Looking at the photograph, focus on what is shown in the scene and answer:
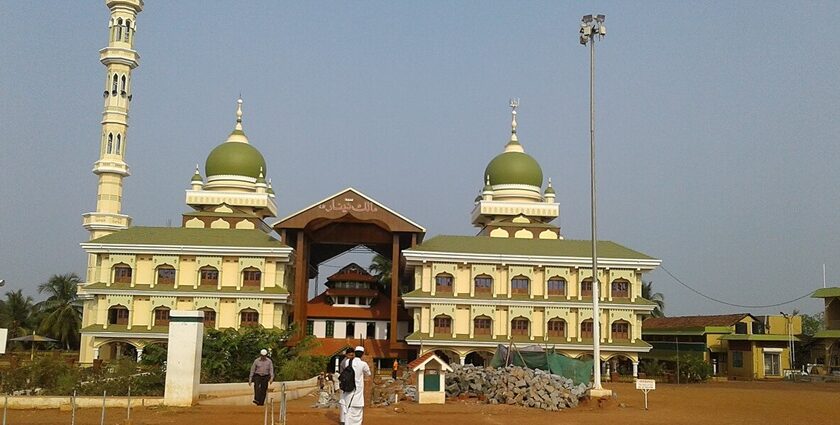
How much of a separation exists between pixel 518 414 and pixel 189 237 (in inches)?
1119

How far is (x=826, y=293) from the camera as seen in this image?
5241cm

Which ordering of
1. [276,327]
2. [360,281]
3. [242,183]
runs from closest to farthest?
[276,327], [360,281], [242,183]

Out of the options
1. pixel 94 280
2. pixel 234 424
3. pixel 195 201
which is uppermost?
pixel 195 201

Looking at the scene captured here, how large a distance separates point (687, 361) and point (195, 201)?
1223 inches

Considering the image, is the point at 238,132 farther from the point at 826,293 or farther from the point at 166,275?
the point at 826,293

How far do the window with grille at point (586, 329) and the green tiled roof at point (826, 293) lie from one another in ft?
61.7

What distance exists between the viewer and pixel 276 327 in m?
42.9

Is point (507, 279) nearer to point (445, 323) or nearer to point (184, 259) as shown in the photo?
point (445, 323)

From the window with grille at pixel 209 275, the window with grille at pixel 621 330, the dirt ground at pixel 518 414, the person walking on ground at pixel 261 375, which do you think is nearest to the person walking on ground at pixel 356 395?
the person walking on ground at pixel 261 375

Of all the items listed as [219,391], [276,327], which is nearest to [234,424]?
[219,391]

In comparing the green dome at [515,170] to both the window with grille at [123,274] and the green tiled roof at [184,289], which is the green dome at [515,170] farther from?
the window with grille at [123,274]

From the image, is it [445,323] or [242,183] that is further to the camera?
[242,183]

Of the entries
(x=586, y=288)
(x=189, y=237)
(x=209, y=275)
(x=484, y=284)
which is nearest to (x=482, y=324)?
(x=484, y=284)

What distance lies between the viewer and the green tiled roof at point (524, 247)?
44625mm
